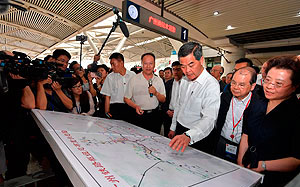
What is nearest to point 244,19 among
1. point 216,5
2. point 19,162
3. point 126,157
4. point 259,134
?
point 216,5

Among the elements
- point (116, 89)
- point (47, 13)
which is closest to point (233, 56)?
point (116, 89)

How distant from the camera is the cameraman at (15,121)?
1331 millimetres

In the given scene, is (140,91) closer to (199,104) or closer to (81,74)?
(199,104)

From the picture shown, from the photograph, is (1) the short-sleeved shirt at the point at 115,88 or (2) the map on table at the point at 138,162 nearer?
(2) the map on table at the point at 138,162

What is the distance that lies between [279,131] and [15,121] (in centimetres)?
194

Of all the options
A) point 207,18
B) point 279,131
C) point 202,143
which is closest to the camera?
point 279,131

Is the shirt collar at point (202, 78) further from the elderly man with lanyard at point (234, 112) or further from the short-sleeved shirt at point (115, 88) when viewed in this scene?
the short-sleeved shirt at point (115, 88)

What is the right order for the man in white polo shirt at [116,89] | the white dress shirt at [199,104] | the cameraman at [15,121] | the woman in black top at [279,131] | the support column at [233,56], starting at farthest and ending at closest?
the support column at [233,56], the man in white polo shirt at [116,89], the cameraman at [15,121], the white dress shirt at [199,104], the woman in black top at [279,131]

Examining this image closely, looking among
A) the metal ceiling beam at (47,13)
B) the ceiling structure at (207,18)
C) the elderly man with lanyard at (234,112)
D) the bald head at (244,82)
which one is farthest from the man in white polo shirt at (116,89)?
the metal ceiling beam at (47,13)

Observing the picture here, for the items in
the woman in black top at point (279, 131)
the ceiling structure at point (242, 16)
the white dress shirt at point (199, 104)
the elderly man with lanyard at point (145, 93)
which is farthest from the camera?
the ceiling structure at point (242, 16)

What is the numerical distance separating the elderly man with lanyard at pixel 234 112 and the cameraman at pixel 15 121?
5.87ft

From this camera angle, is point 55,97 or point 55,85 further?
point 55,97

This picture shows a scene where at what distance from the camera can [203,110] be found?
1.33 m

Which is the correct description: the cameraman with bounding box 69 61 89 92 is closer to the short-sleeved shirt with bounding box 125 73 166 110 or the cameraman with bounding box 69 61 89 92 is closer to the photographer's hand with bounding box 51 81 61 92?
the photographer's hand with bounding box 51 81 61 92
